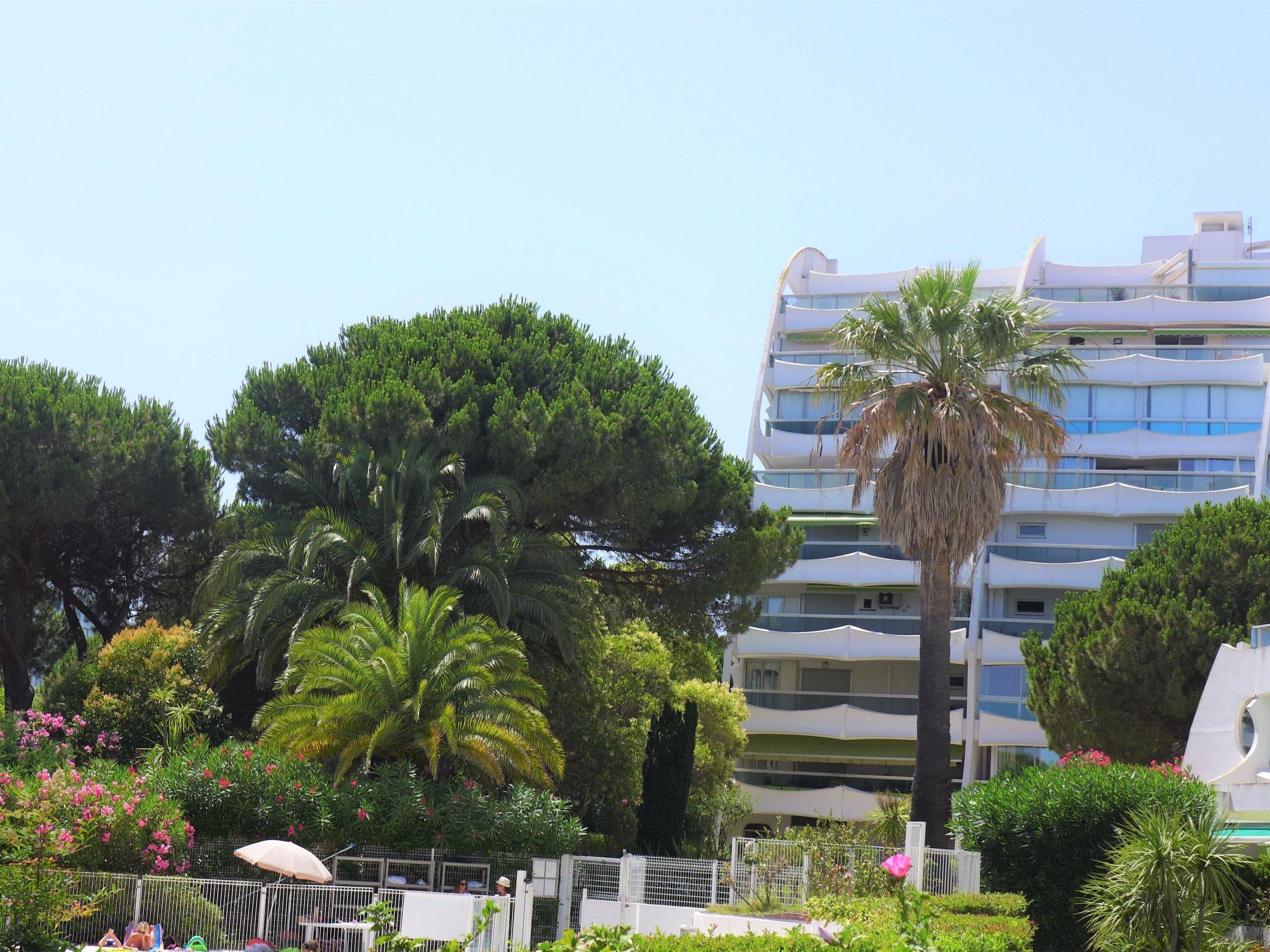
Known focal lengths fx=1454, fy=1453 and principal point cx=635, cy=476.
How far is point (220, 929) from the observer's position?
68.7 ft

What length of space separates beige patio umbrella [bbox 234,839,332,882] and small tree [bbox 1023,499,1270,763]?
23.7 meters

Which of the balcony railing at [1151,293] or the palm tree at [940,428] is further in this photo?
the balcony railing at [1151,293]

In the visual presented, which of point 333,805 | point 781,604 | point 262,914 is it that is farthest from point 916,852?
point 781,604

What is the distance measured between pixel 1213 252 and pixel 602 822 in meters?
→ 39.2

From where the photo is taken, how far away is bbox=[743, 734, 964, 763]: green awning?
55.0 metres

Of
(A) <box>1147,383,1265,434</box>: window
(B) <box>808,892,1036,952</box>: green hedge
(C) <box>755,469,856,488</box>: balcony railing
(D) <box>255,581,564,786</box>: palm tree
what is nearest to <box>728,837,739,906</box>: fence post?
(B) <box>808,892,1036,952</box>: green hedge

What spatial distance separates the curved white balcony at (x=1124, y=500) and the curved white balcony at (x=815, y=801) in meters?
12.6

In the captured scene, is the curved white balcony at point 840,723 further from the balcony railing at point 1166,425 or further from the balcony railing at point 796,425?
the balcony railing at point 1166,425

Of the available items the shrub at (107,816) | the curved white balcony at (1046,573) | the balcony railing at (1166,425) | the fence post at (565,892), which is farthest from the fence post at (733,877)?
the balcony railing at (1166,425)

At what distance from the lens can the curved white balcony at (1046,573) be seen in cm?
5319

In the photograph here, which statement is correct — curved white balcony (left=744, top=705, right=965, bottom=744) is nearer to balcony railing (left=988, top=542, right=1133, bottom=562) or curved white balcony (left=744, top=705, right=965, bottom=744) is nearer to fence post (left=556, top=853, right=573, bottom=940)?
balcony railing (left=988, top=542, right=1133, bottom=562)

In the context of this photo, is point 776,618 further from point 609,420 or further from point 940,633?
point 940,633

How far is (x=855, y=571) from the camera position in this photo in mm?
55281

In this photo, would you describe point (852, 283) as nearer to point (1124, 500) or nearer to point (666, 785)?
point (1124, 500)
